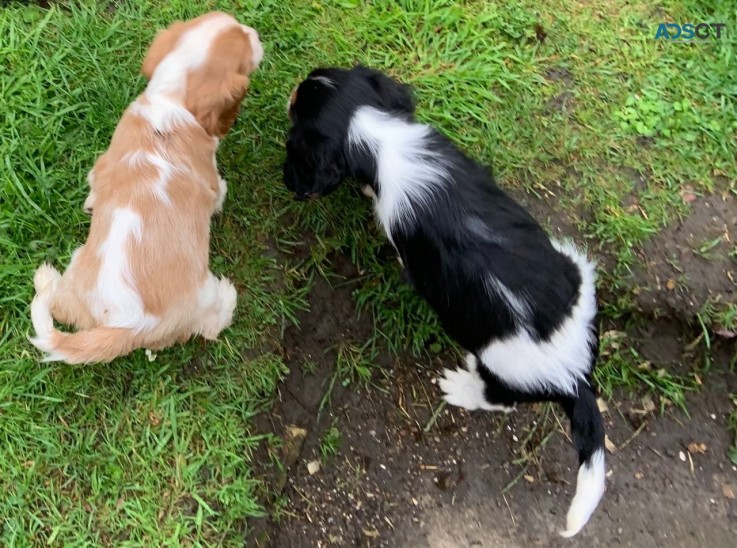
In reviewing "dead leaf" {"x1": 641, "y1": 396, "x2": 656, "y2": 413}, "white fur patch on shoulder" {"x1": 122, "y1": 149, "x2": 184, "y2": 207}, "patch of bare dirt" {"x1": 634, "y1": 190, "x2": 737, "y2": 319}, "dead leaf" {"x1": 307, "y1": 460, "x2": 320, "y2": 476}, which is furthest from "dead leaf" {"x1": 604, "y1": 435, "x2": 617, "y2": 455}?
"white fur patch on shoulder" {"x1": 122, "y1": 149, "x2": 184, "y2": 207}

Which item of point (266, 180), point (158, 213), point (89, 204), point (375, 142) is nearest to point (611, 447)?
point (375, 142)

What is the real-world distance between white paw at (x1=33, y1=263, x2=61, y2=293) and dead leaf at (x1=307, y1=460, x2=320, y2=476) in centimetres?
138

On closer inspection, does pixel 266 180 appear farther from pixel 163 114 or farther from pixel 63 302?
pixel 63 302

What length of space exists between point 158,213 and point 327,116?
2.41 ft

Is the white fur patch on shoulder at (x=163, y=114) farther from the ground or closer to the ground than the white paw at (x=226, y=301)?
farther from the ground

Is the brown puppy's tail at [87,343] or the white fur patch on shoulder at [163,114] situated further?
the white fur patch on shoulder at [163,114]

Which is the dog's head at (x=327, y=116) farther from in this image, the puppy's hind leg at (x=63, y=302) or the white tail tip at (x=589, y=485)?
the white tail tip at (x=589, y=485)

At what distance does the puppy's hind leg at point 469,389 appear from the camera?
2545 mm

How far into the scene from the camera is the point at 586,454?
2182 millimetres

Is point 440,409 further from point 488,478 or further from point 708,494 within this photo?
point 708,494

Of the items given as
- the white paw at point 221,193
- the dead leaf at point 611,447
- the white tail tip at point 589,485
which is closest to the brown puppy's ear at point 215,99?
the white paw at point 221,193

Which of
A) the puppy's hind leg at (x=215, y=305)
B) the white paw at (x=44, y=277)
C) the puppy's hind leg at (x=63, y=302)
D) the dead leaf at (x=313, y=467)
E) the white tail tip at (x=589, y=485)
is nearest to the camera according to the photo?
the white tail tip at (x=589, y=485)

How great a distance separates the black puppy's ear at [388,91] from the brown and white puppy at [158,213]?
0.51 metres

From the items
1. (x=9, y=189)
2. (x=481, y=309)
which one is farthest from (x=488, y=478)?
(x=9, y=189)
